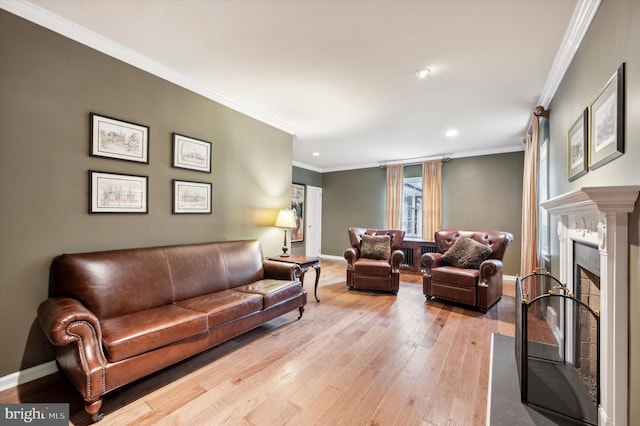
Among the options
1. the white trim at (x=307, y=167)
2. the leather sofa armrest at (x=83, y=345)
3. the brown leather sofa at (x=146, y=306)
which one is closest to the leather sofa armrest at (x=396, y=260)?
the brown leather sofa at (x=146, y=306)

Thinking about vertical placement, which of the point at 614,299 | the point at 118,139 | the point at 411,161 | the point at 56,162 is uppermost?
the point at 411,161

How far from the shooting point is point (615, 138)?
1509 millimetres

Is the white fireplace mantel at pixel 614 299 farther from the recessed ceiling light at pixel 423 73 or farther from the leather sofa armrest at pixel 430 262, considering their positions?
the leather sofa armrest at pixel 430 262

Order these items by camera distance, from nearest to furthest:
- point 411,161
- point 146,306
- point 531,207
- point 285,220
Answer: point 146,306
point 531,207
point 285,220
point 411,161

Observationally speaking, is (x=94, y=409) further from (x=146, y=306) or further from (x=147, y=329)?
(x=146, y=306)

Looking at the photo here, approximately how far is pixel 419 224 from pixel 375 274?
2.64 metres

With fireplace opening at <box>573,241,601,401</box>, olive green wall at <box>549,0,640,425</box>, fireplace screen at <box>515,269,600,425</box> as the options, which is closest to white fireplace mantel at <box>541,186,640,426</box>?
olive green wall at <box>549,0,640,425</box>

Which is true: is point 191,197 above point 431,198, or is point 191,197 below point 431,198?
below

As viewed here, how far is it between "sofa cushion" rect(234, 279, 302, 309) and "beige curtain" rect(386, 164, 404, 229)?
4.01 metres

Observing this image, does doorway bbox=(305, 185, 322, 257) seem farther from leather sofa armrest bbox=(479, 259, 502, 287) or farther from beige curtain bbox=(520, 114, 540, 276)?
beige curtain bbox=(520, 114, 540, 276)

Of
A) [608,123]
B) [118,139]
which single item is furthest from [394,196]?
[118,139]

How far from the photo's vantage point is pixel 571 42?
2176mm

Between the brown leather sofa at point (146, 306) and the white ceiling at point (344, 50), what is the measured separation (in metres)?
1.80

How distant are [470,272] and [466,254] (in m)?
0.33
